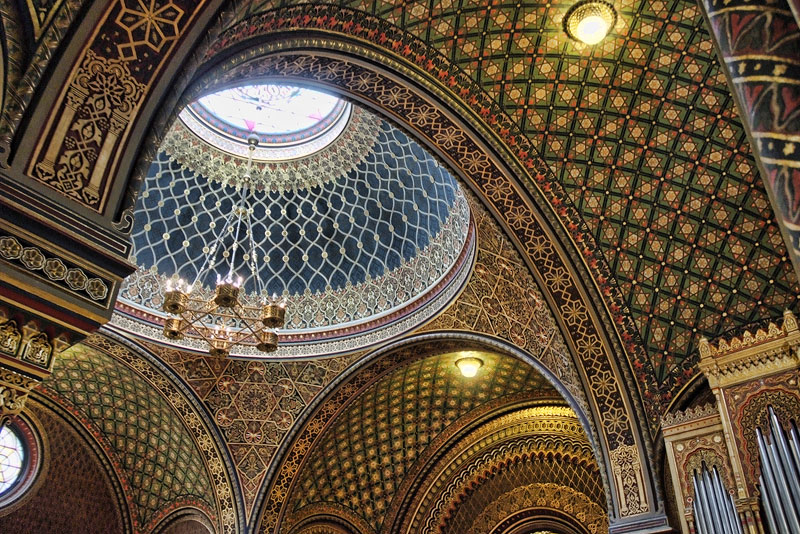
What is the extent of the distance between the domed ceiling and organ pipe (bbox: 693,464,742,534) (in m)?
5.41

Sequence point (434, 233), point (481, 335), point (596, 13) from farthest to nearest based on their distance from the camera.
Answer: point (434, 233), point (481, 335), point (596, 13)

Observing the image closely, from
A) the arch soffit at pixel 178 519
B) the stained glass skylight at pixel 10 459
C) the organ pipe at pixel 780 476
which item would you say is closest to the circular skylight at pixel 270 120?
the stained glass skylight at pixel 10 459

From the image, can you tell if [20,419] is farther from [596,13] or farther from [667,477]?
[596,13]

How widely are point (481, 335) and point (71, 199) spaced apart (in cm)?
701

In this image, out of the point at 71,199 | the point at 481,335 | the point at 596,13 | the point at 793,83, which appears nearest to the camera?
the point at 793,83

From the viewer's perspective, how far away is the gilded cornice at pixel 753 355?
244 inches

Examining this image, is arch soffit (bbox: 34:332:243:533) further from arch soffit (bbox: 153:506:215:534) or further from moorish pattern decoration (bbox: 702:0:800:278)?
moorish pattern decoration (bbox: 702:0:800:278)

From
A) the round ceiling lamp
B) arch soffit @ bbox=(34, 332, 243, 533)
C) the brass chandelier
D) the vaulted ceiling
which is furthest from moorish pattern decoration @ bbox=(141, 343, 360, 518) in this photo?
the round ceiling lamp

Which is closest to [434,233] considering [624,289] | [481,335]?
[481,335]

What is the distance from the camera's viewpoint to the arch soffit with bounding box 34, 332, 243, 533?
459 inches

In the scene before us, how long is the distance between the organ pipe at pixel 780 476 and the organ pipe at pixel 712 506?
36 centimetres

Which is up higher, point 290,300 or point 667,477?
point 290,300

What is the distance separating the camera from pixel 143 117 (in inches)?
179

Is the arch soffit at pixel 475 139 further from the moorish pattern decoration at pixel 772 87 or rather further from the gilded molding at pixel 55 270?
the moorish pattern decoration at pixel 772 87
